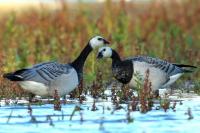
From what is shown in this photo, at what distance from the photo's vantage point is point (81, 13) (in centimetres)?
1727

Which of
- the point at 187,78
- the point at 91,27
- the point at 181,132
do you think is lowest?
the point at 181,132

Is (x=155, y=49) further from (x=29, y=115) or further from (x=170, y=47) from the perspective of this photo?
(x=29, y=115)

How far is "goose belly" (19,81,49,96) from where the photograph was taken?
1098 cm

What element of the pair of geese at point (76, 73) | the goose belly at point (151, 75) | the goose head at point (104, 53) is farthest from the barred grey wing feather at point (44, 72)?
the goose head at point (104, 53)

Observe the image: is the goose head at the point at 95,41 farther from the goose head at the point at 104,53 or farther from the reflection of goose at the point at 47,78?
the reflection of goose at the point at 47,78

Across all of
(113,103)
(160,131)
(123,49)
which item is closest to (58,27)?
(123,49)

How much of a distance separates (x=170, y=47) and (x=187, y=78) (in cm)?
131

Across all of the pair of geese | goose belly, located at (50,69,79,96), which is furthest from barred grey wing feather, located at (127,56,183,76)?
goose belly, located at (50,69,79,96)

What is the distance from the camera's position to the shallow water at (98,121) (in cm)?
819

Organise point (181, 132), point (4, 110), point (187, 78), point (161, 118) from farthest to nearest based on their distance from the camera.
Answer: point (187, 78), point (4, 110), point (161, 118), point (181, 132)

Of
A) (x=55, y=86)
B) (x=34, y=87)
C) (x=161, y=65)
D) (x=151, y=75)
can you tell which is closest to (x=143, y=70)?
(x=151, y=75)

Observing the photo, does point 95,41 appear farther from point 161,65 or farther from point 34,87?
point 34,87

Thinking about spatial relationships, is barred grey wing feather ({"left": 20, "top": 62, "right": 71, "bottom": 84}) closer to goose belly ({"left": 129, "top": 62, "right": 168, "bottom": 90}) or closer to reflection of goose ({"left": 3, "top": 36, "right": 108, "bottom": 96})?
reflection of goose ({"left": 3, "top": 36, "right": 108, "bottom": 96})

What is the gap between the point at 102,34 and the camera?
16.1 m
